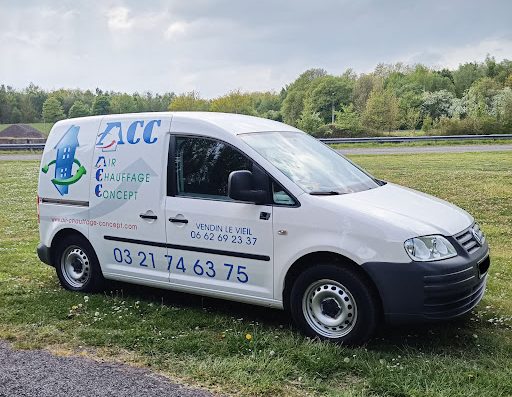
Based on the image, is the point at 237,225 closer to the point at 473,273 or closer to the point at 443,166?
the point at 473,273

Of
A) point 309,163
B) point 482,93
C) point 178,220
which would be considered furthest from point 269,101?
point 178,220

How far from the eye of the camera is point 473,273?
4.68 metres

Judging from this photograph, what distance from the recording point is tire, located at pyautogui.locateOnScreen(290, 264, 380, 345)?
463 centimetres

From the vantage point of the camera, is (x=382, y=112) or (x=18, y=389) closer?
(x=18, y=389)

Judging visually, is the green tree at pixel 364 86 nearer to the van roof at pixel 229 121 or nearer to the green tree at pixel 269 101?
the green tree at pixel 269 101

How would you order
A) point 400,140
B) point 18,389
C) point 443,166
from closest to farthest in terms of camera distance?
1. point 18,389
2. point 443,166
3. point 400,140

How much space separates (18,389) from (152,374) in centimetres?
96

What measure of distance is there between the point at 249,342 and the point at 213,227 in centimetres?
114

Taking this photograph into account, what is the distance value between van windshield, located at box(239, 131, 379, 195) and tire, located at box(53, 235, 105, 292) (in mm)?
2386

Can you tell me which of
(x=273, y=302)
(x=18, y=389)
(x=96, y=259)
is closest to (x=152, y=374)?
(x=18, y=389)

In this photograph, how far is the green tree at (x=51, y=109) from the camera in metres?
55.9

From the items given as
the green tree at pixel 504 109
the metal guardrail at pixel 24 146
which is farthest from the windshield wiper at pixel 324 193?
the green tree at pixel 504 109

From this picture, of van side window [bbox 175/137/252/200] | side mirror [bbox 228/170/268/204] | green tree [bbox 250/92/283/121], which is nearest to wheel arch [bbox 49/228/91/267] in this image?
van side window [bbox 175/137/252/200]

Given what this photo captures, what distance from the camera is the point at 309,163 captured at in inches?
218
